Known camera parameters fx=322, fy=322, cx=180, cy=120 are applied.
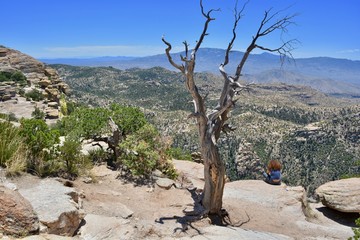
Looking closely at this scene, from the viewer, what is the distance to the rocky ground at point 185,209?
7.66 metres

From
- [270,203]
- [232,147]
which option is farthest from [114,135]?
[232,147]

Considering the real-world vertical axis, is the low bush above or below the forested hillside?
above

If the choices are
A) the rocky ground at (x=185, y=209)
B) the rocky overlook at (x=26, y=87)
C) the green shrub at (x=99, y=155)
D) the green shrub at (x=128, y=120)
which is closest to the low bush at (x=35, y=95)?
the rocky overlook at (x=26, y=87)

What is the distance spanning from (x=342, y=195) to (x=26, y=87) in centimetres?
3745

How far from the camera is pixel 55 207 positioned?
22.1ft

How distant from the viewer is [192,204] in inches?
406

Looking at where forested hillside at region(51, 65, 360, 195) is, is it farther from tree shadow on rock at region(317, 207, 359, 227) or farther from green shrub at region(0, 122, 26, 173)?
green shrub at region(0, 122, 26, 173)

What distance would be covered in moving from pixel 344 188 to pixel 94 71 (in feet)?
634

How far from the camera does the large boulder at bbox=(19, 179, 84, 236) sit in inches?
247

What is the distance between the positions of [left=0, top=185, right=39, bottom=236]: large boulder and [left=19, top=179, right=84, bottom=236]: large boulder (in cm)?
54

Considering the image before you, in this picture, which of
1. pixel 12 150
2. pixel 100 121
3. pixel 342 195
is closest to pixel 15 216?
pixel 12 150

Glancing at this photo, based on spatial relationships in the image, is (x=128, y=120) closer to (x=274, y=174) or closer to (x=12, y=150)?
(x=12, y=150)

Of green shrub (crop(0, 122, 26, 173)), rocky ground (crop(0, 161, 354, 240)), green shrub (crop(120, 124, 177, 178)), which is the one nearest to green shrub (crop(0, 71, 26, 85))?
green shrub (crop(120, 124, 177, 178))

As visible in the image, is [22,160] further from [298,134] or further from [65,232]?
[298,134]
